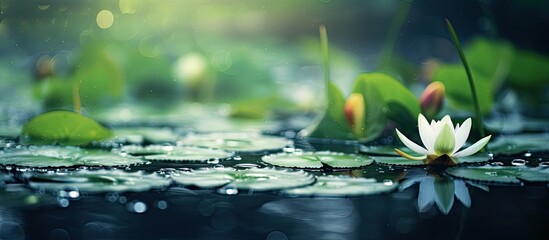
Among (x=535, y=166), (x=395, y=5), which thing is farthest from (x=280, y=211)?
(x=395, y=5)

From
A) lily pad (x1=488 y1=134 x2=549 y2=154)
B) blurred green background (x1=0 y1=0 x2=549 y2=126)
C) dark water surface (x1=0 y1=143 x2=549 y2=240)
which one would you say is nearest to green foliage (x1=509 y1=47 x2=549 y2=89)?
blurred green background (x1=0 y1=0 x2=549 y2=126)

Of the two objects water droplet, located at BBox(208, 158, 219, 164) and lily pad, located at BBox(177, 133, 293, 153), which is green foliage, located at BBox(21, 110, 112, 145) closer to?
lily pad, located at BBox(177, 133, 293, 153)

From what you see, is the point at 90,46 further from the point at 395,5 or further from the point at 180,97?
the point at 395,5

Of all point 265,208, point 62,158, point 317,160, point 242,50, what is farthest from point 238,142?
point 242,50

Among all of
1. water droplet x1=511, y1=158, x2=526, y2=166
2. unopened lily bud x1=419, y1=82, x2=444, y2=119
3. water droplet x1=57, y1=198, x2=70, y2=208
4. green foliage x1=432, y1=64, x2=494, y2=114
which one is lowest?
water droplet x1=57, y1=198, x2=70, y2=208

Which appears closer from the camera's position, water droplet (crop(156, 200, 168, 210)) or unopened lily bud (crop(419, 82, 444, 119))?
water droplet (crop(156, 200, 168, 210))
